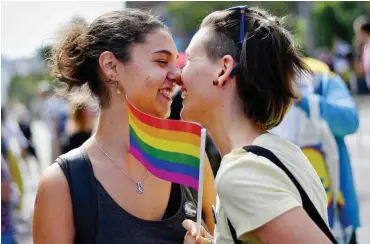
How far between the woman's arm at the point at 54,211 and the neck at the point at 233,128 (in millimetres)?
635

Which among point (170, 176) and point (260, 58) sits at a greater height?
point (260, 58)

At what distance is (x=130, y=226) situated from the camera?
2.63m

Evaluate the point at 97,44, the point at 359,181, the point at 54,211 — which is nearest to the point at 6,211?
the point at 97,44

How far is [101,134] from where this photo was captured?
2818mm

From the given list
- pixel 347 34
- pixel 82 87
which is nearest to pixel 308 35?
pixel 347 34

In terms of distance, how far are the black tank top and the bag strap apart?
14 mm

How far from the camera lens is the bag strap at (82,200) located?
2.60m

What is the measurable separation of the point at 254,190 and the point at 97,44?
44.4 inches

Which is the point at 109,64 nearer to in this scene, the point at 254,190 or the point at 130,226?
the point at 130,226

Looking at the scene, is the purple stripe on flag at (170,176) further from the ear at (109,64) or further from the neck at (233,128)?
the ear at (109,64)

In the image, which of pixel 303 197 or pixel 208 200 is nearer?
pixel 303 197

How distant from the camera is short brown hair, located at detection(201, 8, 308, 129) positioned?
2150 millimetres

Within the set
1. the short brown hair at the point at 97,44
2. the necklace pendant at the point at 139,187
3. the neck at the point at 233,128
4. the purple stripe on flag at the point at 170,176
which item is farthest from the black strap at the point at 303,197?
the short brown hair at the point at 97,44

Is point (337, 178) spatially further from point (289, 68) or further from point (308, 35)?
point (308, 35)
